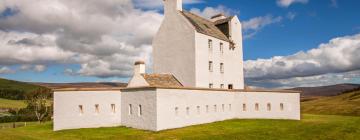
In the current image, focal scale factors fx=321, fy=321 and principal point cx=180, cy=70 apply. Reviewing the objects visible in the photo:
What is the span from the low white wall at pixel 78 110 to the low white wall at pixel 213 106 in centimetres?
728

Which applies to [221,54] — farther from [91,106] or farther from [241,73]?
[91,106]

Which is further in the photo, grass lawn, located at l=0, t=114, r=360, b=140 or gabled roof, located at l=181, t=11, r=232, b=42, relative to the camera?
gabled roof, located at l=181, t=11, r=232, b=42

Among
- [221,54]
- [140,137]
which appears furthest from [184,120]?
[221,54]

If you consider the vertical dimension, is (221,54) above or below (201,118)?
above

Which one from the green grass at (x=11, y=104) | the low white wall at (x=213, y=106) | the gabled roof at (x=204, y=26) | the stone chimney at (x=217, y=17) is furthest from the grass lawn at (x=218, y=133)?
the green grass at (x=11, y=104)

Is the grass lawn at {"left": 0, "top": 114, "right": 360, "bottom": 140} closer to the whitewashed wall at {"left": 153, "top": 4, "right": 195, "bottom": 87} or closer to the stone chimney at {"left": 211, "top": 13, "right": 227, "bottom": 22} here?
the whitewashed wall at {"left": 153, "top": 4, "right": 195, "bottom": 87}

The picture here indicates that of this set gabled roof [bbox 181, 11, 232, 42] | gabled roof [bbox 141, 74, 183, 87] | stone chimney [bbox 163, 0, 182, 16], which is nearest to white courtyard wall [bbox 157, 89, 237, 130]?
gabled roof [bbox 141, 74, 183, 87]

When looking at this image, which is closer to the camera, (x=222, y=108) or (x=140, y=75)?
(x=140, y=75)

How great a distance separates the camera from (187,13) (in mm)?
43031

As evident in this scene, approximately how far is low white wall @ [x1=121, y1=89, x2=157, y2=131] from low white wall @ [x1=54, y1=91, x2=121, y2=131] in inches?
80.1

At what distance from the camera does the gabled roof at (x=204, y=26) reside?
40731 mm

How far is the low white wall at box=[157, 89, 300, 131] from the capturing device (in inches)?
1186

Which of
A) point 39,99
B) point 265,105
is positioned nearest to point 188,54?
point 265,105

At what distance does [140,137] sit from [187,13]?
21.7 m
